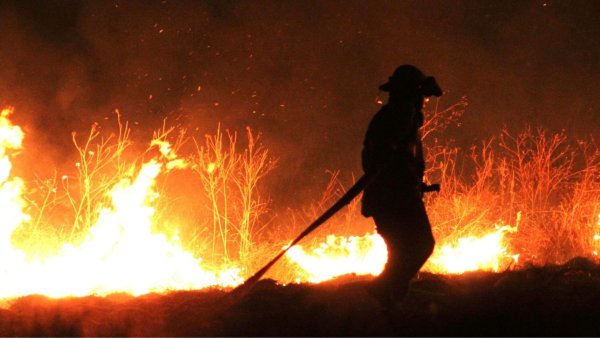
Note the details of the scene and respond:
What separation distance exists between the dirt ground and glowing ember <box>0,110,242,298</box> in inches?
98.5

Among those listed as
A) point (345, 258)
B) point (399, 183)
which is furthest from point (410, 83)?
point (345, 258)

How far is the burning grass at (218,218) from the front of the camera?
9852mm

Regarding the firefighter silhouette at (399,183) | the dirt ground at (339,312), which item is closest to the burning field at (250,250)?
the dirt ground at (339,312)

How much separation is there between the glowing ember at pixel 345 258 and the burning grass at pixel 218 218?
3 cm

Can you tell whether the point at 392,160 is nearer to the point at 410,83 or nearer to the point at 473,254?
the point at 410,83

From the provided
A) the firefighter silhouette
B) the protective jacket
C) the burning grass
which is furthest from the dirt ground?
the burning grass

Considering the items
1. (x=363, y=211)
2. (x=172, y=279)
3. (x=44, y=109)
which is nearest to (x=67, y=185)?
(x=44, y=109)

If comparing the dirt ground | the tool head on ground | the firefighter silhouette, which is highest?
the tool head on ground

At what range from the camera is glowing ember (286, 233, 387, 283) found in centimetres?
1073

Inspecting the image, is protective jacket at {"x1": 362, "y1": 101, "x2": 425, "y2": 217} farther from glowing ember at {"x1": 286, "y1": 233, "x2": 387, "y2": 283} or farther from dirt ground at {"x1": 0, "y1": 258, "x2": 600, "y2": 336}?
glowing ember at {"x1": 286, "y1": 233, "x2": 387, "y2": 283}

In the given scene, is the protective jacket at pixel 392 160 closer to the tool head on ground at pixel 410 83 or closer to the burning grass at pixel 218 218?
the tool head on ground at pixel 410 83

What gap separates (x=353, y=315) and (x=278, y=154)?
12.0 m

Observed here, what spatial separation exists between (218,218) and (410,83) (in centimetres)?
764

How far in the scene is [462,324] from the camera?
526 centimetres
